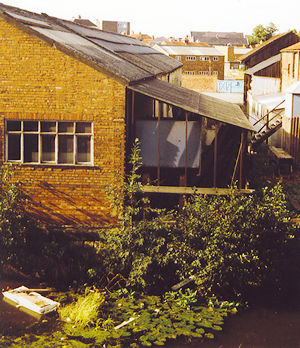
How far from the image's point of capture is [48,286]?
13.0m

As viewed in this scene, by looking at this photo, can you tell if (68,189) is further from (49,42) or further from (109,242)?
(49,42)

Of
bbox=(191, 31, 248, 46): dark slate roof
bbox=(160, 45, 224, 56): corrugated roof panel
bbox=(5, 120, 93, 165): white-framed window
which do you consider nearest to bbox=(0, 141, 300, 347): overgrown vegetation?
bbox=(5, 120, 93, 165): white-framed window

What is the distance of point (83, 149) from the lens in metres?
14.1

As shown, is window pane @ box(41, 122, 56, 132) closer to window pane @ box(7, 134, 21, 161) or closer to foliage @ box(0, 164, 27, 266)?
window pane @ box(7, 134, 21, 161)

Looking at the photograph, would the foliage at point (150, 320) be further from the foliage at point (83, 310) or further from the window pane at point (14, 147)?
the window pane at point (14, 147)

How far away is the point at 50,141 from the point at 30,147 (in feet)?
2.01

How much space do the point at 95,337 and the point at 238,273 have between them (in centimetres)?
369

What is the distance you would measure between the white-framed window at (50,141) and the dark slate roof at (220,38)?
98.8 m

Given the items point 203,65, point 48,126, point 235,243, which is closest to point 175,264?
point 235,243

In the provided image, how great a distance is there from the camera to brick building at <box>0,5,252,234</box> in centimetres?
1366

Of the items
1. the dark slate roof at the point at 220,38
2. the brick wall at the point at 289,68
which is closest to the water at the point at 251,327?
the brick wall at the point at 289,68

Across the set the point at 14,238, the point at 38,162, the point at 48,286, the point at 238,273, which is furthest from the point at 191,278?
the point at 38,162

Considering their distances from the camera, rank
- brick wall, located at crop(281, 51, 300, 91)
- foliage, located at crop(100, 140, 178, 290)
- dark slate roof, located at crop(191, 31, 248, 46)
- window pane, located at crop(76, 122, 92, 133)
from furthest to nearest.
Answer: dark slate roof, located at crop(191, 31, 248, 46) → brick wall, located at crop(281, 51, 300, 91) → window pane, located at crop(76, 122, 92, 133) → foliage, located at crop(100, 140, 178, 290)

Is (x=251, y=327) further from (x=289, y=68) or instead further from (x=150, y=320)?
(x=289, y=68)
